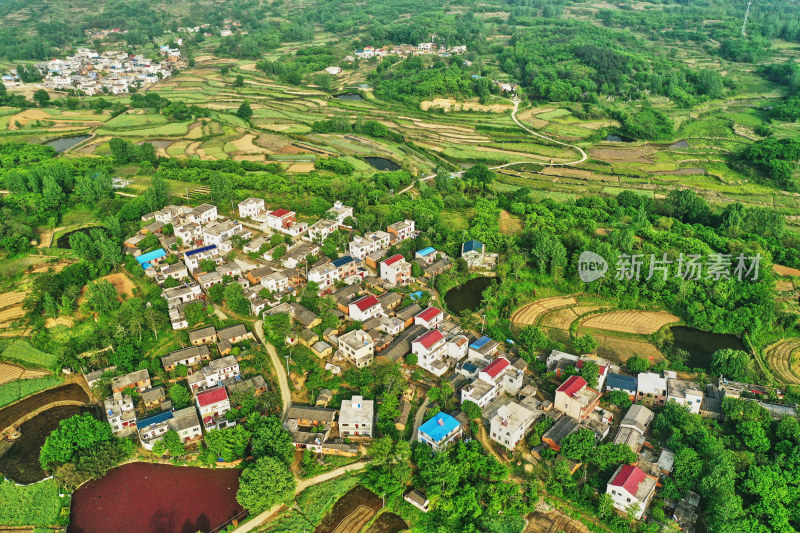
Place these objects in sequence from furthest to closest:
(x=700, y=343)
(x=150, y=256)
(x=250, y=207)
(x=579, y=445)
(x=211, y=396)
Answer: (x=250, y=207) → (x=150, y=256) → (x=700, y=343) → (x=211, y=396) → (x=579, y=445)

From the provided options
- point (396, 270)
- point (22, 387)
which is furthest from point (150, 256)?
point (396, 270)

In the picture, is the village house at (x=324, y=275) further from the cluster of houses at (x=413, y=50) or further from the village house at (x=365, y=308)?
the cluster of houses at (x=413, y=50)

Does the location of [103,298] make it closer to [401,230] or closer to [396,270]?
[396,270]

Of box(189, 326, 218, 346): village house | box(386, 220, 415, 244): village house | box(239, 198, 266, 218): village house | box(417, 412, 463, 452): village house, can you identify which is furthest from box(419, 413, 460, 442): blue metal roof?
box(239, 198, 266, 218): village house

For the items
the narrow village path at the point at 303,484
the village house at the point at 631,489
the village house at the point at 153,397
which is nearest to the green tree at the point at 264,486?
the narrow village path at the point at 303,484

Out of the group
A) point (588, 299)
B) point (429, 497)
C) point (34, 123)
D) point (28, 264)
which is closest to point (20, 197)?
point (28, 264)

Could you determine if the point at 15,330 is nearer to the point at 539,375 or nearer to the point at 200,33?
the point at 539,375
